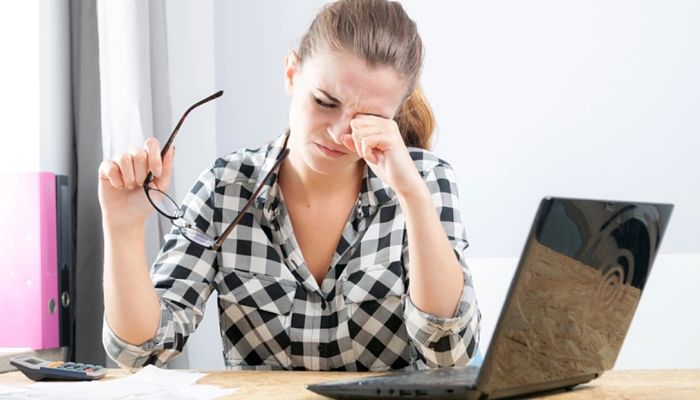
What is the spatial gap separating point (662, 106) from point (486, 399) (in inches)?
68.7

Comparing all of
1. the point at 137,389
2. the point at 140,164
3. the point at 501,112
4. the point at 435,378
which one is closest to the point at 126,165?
the point at 140,164

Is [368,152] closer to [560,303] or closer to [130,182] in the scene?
[130,182]

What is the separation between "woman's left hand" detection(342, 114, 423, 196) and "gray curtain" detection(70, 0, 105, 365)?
4.44 ft

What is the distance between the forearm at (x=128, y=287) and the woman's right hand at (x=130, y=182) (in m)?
0.02

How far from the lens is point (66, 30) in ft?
7.99

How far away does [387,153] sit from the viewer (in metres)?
→ 1.18

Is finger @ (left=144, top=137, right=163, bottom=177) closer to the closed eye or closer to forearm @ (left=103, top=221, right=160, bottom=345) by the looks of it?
forearm @ (left=103, top=221, right=160, bottom=345)

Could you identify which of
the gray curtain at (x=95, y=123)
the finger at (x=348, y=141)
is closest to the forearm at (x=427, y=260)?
the finger at (x=348, y=141)

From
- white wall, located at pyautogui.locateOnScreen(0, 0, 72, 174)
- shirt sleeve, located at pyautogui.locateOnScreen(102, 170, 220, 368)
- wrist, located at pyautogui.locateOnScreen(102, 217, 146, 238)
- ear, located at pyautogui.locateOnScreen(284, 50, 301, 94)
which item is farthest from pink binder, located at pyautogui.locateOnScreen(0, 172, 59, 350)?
wrist, located at pyautogui.locateOnScreen(102, 217, 146, 238)

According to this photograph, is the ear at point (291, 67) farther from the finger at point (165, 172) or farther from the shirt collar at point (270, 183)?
the finger at point (165, 172)

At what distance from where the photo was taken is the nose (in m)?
1.30

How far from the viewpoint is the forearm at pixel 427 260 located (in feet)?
3.92

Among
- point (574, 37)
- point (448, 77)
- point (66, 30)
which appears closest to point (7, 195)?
point (66, 30)

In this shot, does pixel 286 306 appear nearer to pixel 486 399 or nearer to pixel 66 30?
pixel 486 399
